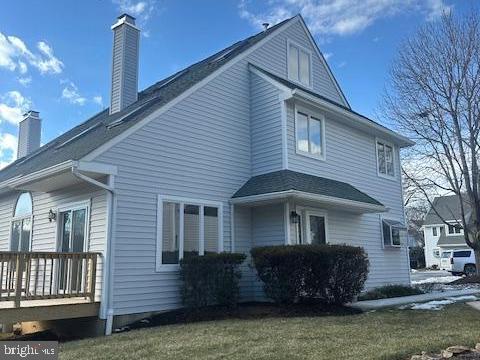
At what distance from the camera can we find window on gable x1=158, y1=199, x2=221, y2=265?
33.2 feet

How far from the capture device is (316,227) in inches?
487

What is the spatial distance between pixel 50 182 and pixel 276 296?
18.0 ft

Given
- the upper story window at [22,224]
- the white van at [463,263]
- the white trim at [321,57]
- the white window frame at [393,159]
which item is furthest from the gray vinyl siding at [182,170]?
the white van at [463,263]

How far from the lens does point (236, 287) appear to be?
10.2 metres

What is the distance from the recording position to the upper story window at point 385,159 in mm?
15672

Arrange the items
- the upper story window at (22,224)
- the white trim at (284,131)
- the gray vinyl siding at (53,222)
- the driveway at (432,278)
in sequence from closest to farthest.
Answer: the gray vinyl siding at (53,222), the white trim at (284,131), the upper story window at (22,224), the driveway at (432,278)

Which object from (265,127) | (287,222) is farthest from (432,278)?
(265,127)

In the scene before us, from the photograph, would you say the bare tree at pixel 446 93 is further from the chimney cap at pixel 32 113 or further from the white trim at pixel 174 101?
the chimney cap at pixel 32 113

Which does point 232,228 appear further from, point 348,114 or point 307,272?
point 348,114

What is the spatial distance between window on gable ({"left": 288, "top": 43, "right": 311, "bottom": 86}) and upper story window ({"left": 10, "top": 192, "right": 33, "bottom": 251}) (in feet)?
27.6

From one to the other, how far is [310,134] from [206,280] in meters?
5.07

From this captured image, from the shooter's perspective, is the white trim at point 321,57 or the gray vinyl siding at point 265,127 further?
the white trim at point 321,57

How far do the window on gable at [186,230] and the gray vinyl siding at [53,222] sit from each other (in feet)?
3.99

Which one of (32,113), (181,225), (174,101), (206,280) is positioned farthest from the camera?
(32,113)
